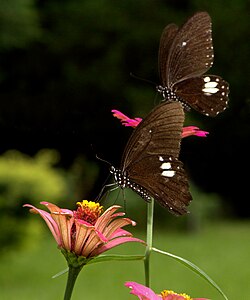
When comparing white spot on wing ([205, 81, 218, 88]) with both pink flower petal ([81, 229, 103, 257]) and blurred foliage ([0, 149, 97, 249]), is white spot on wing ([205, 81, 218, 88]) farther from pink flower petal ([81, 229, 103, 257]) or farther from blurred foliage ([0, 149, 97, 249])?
blurred foliage ([0, 149, 97, 249])

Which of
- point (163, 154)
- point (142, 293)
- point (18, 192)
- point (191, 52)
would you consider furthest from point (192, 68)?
point (18, 192)

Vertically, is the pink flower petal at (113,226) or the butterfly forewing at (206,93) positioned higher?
the butterfly forewing at (206,93)

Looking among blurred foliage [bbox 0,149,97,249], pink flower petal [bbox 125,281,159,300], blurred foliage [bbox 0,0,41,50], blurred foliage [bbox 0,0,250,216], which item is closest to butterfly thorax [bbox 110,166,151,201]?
pink flower petal [bbox 125,281,159,300]

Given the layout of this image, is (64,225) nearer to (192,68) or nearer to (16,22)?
(192,68)

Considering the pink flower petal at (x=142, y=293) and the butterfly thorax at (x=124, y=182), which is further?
the butterfly thorax at (x=124, y=182)

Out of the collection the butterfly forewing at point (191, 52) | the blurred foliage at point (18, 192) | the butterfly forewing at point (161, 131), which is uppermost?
the blurred foliage at point (18, 192)

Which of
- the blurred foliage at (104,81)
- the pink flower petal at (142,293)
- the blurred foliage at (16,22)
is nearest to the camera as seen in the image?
the pink flower petal at (142,293)

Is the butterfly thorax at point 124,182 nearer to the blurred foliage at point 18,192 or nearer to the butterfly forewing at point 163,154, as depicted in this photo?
the butterfly forewing at point 163,154

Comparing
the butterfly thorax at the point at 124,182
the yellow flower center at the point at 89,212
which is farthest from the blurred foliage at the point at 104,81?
the yellow flower center at the point at 89,212
